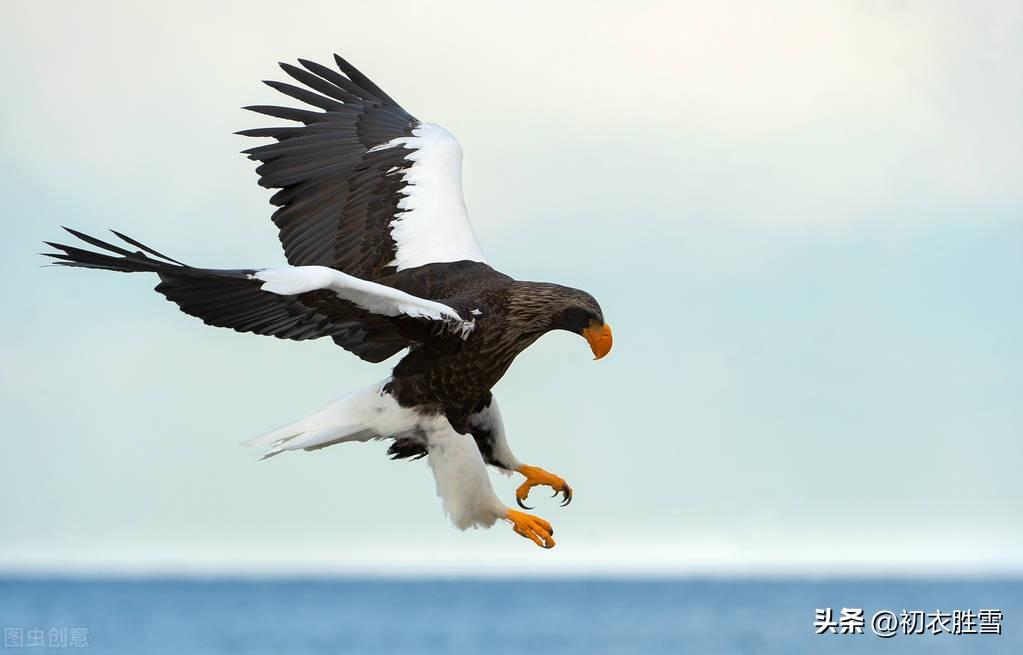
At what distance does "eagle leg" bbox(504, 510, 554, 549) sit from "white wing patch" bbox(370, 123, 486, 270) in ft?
4.28

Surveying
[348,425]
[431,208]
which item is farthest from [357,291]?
[431,208]

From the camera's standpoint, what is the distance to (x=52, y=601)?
4881cm

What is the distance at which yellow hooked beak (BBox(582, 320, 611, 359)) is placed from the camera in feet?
21.8

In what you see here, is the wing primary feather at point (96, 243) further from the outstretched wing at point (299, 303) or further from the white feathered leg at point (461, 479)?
the white feathered leg at point (461, 479)

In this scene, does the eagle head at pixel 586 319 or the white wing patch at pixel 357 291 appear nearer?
the white wing patch at pixel 357 291

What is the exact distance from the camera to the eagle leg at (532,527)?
661 centimetres

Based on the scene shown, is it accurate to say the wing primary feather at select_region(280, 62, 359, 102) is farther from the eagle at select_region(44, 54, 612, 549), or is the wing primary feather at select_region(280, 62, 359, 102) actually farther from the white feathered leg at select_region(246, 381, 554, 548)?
the white feathered leg at select_region(246, 381, 554, 548)

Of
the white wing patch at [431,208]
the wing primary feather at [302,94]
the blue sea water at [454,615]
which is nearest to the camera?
the white wing patch at [431,208]

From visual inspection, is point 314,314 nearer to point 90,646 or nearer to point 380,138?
point 380,138

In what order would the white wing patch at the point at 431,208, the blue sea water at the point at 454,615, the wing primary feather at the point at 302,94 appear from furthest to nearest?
the blue sea water at the point at 454,615 → the wing primary feather at the point at 302,94 → the white wing patch at the point at 431,208
